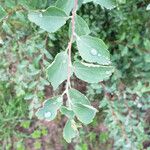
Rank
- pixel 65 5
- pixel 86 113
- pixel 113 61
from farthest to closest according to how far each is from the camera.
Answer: pixel 113 61
pixel 65 5
pixel 86 113

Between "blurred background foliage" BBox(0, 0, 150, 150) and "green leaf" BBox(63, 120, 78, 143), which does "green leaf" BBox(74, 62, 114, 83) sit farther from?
"blurred background foliage" BBox(0, 0, 150, 150)

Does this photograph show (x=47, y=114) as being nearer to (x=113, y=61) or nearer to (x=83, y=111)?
(x=83, y=111)

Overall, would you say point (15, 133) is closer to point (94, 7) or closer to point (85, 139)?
Answer: point (85, 139)

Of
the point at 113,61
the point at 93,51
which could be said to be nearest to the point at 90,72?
the point at 93,51

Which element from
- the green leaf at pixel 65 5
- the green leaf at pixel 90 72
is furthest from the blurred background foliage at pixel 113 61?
the green leaf at pixel 90 72

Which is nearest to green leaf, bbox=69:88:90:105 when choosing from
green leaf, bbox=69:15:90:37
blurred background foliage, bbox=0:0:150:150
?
green leaf, bbox=69:15:90:37

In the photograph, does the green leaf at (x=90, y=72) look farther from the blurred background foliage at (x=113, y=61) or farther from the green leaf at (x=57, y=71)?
the blurred background foliage at (x=113, y=61)
